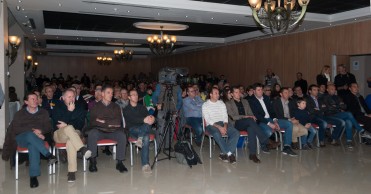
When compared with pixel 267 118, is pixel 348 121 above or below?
below

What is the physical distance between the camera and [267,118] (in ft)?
22.2

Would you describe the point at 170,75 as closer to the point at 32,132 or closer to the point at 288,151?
the point at 32,132

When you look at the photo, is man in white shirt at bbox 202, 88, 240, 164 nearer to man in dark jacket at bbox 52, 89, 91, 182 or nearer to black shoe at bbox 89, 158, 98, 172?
black shoe at bbox 89, 158, 98, 172

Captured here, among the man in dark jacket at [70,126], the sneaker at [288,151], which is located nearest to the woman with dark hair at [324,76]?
the sneaker at [288,151]

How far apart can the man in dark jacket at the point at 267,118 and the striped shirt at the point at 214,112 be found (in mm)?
762

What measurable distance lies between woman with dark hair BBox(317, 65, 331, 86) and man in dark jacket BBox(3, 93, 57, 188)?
290 inches

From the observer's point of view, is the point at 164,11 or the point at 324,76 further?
the point at 324,76

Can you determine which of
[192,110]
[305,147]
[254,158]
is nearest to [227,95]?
[192,110]

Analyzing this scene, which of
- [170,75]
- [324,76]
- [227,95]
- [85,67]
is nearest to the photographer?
[170,75]

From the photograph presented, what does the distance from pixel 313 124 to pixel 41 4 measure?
6.23 metres

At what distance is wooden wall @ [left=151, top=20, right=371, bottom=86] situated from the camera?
970cm

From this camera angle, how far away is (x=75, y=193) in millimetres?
4277

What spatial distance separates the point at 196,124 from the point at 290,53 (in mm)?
6394

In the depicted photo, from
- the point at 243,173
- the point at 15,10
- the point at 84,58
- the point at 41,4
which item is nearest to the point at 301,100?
the point at 243,173
